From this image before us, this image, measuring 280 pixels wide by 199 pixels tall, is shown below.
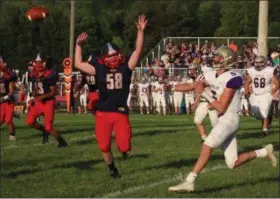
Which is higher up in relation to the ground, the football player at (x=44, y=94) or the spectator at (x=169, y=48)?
the spectator at (x=169, y=48)

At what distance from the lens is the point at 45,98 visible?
13.8 m

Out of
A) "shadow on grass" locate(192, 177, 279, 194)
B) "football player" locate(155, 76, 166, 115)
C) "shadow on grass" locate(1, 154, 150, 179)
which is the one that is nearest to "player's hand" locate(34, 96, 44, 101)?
"shadow on grass" locate(1, 154, 150, 179)

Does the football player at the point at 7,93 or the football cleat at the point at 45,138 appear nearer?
the football cleat at the point at 45,138

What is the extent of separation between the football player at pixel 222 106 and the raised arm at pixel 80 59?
→ 3.75ft

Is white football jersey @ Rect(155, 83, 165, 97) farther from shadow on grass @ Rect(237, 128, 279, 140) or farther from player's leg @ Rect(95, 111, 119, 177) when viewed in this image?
player's leg @ Rect(95, 111, 119, 177)

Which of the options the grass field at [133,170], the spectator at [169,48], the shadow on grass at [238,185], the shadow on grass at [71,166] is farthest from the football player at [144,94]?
the shadow on grass at [238,185]

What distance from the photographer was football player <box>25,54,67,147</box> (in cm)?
1361

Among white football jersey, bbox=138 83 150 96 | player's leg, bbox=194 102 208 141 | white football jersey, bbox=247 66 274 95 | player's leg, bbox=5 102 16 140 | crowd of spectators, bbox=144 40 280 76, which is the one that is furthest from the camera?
crowd of spectators, bbox=144 40 280 76

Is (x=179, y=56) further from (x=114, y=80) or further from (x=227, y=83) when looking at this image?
(x=227, y=83)

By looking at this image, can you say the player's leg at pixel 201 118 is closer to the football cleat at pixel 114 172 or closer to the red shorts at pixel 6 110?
the red shorts at pixel 6 110

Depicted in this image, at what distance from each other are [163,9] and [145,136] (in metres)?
48.9

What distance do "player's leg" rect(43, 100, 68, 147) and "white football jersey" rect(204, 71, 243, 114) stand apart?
5307mm

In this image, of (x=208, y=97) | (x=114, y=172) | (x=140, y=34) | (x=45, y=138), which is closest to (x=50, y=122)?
(x=45, y=138)

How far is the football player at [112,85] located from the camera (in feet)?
28.1
